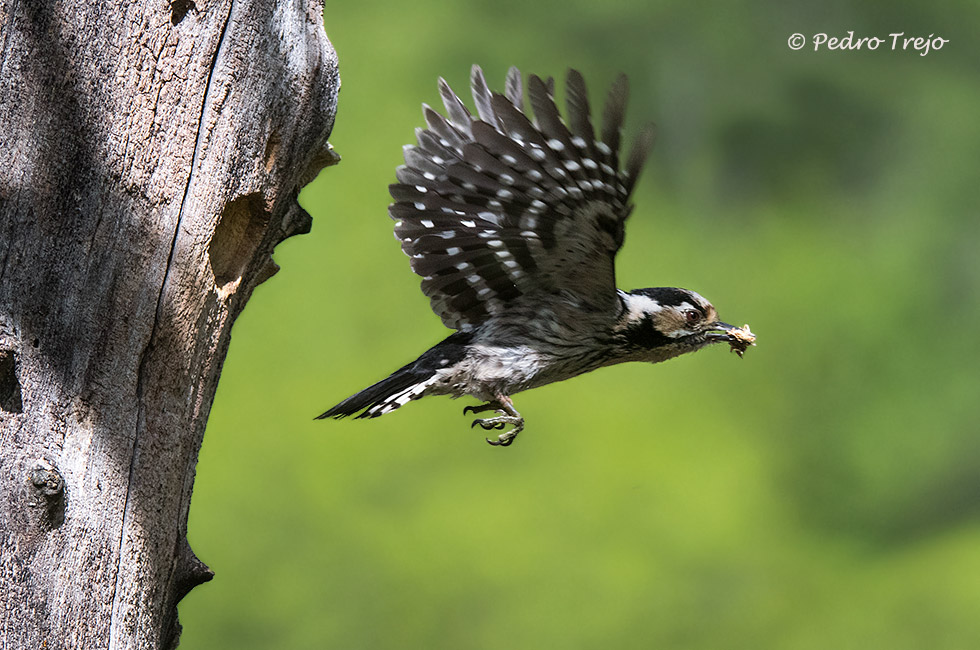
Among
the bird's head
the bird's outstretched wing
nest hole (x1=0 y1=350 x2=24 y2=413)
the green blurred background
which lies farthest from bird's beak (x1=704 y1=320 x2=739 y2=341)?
the green blurred background

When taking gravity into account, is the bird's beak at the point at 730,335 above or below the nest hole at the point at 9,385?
above

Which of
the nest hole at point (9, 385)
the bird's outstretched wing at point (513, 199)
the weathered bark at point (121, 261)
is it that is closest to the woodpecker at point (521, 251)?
the bird's outstretched wing at point (513, 199)

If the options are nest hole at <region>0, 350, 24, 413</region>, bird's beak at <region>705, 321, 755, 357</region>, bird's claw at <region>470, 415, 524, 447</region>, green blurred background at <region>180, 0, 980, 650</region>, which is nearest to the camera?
nest hole at <region>0, 350, 24, 413</region>

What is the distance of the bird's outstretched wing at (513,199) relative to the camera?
253 cm

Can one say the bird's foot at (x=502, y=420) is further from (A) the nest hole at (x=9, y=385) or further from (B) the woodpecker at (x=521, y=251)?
(A) the nest hole at (x=9, y=385)

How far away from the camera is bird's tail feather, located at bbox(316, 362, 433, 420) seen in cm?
292

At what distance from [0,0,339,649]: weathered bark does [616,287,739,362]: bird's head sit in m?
1.33

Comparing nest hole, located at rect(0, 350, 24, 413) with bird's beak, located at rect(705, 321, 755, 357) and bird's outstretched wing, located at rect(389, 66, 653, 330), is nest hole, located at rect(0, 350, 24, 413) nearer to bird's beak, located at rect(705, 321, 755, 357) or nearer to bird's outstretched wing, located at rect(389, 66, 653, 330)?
bird's outstretched wing, located at rect(389, 66, 653, 330)

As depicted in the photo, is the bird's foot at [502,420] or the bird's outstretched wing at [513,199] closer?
the bird's outstretched wing at [513,199]

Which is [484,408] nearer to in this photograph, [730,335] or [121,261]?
[730,335]

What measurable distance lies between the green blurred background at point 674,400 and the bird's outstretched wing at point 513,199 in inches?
A: 143

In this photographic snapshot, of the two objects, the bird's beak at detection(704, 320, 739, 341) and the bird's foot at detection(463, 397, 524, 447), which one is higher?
the bird's beak at detection(704, 320, 739, 341)

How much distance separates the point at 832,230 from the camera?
26.3ft

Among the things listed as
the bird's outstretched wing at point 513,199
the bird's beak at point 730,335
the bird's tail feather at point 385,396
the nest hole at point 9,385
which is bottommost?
the nest hole at point 9,385
